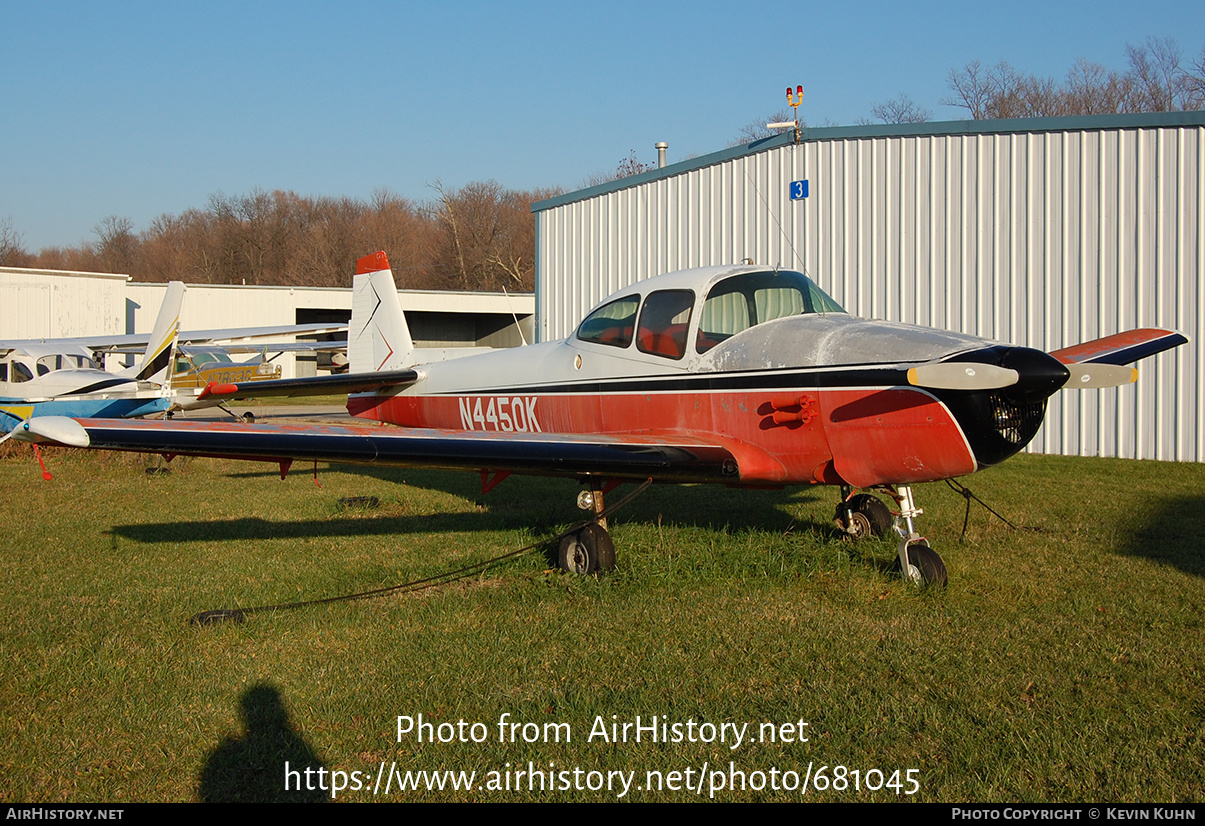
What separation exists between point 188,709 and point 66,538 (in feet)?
15.7

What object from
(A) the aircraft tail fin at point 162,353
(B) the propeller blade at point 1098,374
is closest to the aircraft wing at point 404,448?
(B) the propeller blade at point 1098,374

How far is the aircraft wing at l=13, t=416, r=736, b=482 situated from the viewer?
493cm

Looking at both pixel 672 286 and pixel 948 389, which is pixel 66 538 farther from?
pixel 948 389

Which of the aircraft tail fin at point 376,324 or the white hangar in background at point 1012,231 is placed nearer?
the aircraft tail fin at point 376,324

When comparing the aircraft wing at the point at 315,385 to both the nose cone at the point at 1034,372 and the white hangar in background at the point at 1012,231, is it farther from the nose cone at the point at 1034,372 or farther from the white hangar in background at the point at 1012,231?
the white hangar in background at the point at 1012,231

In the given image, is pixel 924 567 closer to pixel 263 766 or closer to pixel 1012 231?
pixel 263 766

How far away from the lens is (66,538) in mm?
7707

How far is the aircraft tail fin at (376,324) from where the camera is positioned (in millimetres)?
10289

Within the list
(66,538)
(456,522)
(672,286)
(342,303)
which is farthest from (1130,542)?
(342,303)

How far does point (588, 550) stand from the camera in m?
6.25

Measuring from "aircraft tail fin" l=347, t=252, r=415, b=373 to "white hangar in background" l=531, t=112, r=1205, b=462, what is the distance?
21.1ft

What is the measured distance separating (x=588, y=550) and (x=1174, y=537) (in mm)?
5198

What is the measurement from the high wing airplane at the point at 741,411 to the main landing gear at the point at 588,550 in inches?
0.4

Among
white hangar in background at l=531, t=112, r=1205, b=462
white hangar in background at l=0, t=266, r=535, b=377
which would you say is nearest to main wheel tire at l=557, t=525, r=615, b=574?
white hangar in background at l=531, t=112, r=1205, b=462
